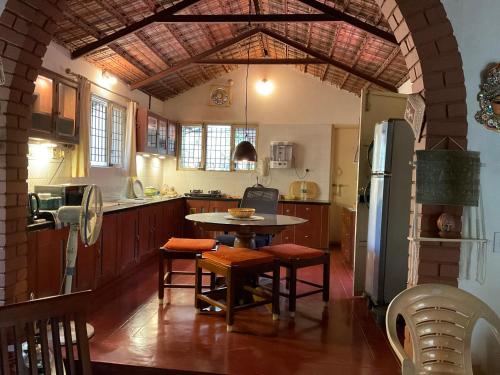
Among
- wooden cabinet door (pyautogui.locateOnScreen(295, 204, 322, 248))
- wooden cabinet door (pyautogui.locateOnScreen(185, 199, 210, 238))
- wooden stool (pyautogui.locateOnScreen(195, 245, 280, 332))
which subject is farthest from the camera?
wooden cabinet door (pyautogui.locateOnScreen(185, 199, 210, 238))

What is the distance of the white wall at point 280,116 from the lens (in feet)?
23.7

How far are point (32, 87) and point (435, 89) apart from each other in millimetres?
2527

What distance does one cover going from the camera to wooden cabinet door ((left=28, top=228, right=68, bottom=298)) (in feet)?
9.46

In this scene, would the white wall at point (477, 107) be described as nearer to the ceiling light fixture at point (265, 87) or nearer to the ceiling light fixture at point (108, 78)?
the ceiling light fixture at point (108, 78)

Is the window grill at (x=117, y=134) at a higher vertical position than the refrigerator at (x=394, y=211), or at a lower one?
higher

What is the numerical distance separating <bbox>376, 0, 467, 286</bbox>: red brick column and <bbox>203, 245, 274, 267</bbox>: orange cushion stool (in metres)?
1.28

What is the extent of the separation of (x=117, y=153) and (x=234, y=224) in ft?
10.3

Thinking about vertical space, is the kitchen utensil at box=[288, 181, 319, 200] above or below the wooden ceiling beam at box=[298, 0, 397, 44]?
below

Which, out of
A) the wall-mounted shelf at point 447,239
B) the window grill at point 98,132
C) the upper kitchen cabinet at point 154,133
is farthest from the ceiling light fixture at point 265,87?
the wall-mounted shelf at point 447,239

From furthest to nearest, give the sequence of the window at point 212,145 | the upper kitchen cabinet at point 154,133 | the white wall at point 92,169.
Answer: the window at point 212,145
the upper kitchen cabinet at point 154,133
the white wall at point 92,169

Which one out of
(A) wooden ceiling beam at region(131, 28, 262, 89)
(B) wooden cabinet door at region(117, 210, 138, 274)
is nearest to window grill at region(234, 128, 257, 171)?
(A) wooden ceiling beam at region(131, 28, 262, 89)

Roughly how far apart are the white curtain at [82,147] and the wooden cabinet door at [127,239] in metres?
0.65

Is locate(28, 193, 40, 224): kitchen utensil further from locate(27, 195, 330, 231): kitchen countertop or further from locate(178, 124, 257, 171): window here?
locate(178, 124, 257, 171): window

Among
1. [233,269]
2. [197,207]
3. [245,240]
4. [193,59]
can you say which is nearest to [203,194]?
[197,207]
